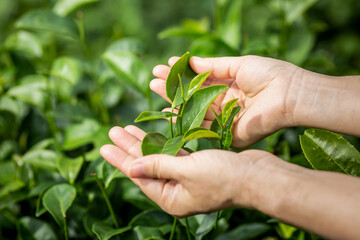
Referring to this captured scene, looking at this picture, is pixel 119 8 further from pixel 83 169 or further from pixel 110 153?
pixel 110 153

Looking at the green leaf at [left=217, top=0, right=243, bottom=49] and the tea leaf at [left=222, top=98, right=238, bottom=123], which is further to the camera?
the green leaf at [left=217, top=0, right=243, bottom=49]

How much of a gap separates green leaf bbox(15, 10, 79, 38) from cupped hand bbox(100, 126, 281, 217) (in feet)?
1.94

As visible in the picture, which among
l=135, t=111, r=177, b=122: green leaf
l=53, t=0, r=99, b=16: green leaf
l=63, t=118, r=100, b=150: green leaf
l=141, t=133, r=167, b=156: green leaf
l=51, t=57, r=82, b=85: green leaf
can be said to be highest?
l=53, t=0, r=99, b=16: green leaf

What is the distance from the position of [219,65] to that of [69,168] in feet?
1.54

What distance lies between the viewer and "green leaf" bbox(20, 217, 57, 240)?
35.4 inches

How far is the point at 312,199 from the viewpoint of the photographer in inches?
23.1

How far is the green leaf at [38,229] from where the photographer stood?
898 mm

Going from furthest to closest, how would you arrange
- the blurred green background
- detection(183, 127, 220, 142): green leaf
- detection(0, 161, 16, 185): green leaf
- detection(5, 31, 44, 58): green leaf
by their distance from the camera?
detection(5, 31, 44, 58): green leaf → detection(0, 161, 16, 185): green leaf → the blurred green background → detection(183, 127, 220, 142): green leaf

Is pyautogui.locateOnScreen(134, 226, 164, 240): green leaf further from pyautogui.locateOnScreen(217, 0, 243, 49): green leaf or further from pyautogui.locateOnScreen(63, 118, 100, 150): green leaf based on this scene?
pyautogui.locateOnScreen(217, 0, 243, 49): green leaf

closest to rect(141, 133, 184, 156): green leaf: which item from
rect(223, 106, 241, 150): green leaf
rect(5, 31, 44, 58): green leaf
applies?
rect(223, 106, 241, 150): green leaf

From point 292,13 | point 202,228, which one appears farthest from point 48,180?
point 292,13

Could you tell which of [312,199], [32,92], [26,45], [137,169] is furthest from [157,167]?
[26,45]

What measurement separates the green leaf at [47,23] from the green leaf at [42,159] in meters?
0.37

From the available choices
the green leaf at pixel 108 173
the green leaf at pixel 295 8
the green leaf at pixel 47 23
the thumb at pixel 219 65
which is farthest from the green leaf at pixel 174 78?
the green leaf at pixel 295 8
